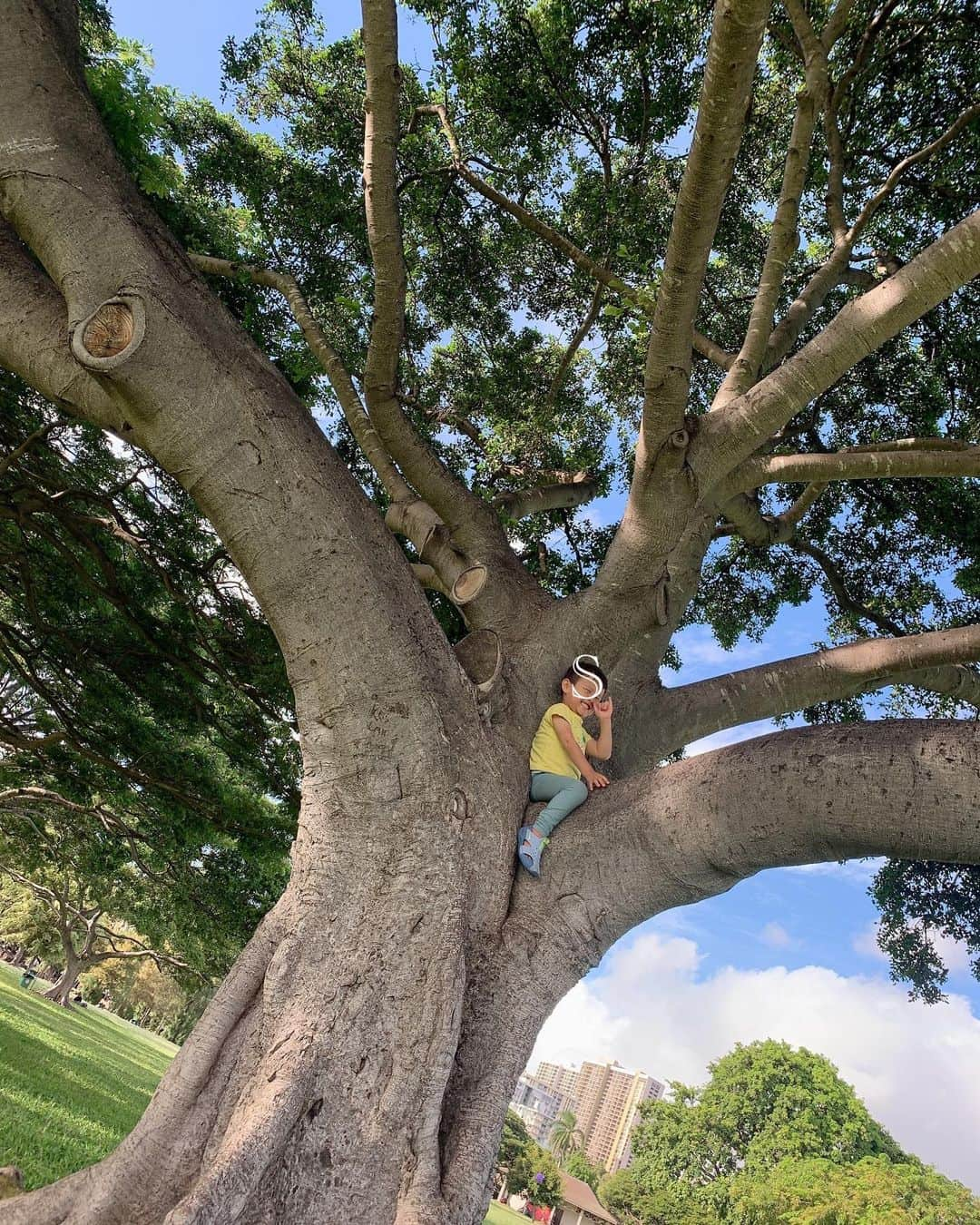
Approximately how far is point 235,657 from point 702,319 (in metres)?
5.48

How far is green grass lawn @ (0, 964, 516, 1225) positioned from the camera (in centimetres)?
622

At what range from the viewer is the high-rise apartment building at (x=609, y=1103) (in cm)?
12464

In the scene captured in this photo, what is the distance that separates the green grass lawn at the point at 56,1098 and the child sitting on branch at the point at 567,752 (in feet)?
11.8

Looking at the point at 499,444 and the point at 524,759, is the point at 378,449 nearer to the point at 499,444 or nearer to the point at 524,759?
the point at 524,759

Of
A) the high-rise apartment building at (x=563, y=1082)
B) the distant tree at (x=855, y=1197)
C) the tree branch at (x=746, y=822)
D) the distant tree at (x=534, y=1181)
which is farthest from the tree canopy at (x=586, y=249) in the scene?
the high-rise apartment building at (x=563, y=1082)

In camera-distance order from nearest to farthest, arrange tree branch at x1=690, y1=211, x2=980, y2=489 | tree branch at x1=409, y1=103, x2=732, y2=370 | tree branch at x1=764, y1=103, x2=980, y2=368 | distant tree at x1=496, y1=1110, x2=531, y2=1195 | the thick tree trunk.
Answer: the thick tree trunk < tree branch at x1=690, y1=211, x2=980, y2=489 < tree branch at x1=764, y1=103, x2=980, y2=368 < tree branch at x1=409, y1=103, x2=732, y2=370 < distant tree at x1=496, y1=1110, x2=531, y2=1195

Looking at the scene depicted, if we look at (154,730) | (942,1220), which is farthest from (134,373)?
(942,1220)

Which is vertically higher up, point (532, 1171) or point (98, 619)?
point (98, 619)

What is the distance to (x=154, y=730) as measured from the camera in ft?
28.4

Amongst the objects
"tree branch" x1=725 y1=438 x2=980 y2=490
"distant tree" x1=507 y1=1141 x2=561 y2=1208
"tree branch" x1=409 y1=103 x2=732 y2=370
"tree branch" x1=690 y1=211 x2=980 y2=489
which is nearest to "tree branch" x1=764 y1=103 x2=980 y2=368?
"tree branch" x1=409 y1=103 x2=732 y2=370

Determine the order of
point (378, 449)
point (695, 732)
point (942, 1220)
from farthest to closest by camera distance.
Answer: point (942, 1220), point (378, 449), point (695, 732)

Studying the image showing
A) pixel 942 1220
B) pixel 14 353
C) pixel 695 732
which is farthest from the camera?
pixel 942 1220

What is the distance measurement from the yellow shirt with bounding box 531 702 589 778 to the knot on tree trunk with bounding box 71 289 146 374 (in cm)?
229

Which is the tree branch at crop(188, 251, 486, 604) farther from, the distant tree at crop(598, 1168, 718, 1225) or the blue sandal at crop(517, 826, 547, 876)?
the distant tree at crop(598, 1168, 718, 1225)
